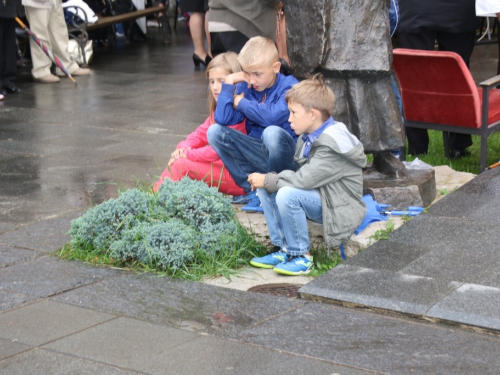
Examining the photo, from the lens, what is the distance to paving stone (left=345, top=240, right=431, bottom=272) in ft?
14.7

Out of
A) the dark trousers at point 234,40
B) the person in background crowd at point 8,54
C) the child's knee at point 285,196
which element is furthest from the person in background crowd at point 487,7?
the person in background crowd at point 8,54

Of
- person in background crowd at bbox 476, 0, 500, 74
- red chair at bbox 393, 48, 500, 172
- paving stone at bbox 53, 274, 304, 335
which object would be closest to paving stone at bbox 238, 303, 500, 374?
paving stone at bbox 53, 274, 304, 335

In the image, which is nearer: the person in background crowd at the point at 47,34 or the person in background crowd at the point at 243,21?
the person in background crowd at the point at 243,21

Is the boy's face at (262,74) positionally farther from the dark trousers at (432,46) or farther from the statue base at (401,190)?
the dark trousers at (432,46)

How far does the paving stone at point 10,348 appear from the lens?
3688mm

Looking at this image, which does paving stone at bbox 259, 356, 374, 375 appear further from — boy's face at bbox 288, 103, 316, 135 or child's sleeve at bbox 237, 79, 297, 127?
child's sleeve at bbox 237, 79, 297, 127

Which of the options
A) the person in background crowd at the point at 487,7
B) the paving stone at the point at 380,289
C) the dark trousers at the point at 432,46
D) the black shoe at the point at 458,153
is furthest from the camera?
the black shoe at the point at 458,153

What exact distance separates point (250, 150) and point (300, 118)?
2.54 feet

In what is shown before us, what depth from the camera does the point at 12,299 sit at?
4332 millimetres

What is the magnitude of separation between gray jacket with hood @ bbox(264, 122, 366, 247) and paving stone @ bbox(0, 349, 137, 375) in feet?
5.04

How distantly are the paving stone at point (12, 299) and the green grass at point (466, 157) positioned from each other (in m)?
3.61

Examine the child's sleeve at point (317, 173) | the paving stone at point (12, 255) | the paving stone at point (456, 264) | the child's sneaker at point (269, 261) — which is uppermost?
the child's sleeve at point (317, 173)

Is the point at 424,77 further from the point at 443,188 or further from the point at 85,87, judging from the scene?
the point at 85,87

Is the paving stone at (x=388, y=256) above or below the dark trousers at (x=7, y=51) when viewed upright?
below
